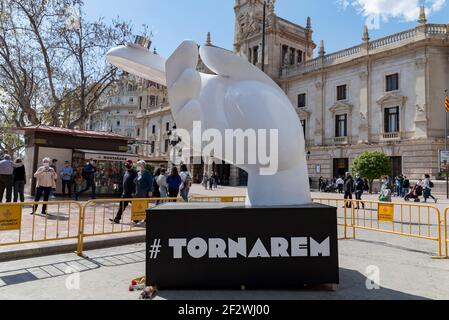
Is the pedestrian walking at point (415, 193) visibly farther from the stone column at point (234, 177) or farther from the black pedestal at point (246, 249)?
the stone column at point (234, 177)

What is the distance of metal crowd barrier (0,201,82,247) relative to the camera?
611 cm

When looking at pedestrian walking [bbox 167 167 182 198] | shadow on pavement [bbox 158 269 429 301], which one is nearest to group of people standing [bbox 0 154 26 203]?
pedestrian walking [bbox 167 167 182 198]

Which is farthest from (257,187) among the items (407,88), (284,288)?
(407,88)

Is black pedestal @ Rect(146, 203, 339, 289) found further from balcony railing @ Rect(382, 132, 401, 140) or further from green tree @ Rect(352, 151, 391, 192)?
balcony railing @ Rect(382, 132, 401, 140)

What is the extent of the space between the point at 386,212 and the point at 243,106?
5109 millimetres

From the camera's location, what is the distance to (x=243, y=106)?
486 cm

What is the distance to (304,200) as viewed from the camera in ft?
17.0

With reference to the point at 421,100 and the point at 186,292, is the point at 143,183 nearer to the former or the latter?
the point at 186,292

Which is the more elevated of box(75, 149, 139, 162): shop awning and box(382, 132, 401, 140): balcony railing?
box(382, 132, 401, 140): balcony railing

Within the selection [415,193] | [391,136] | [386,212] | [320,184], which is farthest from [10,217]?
[391,136]

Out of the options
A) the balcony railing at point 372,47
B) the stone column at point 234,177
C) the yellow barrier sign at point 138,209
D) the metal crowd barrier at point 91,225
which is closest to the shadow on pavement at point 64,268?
the metal crowd barrier at point 91,225

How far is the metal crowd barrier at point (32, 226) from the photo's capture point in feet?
20.0
